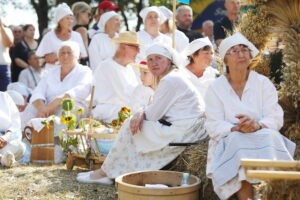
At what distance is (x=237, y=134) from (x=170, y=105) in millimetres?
1125

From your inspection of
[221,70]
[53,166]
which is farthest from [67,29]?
[221,70]

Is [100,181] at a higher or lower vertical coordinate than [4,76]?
lower

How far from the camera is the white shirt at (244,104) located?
14.9 ft

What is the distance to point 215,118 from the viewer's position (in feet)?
15.0

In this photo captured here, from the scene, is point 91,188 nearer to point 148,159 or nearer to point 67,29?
point 148,159

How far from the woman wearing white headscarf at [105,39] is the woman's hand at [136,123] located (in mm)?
3692

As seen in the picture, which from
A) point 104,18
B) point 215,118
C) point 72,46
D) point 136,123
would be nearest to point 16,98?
point 104,18

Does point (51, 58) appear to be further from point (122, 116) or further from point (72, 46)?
point (122, 116)

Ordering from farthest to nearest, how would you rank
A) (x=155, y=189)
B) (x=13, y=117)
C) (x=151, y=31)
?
(x=151, y=31), (x=13, y=117), (x=155, y=189)

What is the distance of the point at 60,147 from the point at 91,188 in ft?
5.78

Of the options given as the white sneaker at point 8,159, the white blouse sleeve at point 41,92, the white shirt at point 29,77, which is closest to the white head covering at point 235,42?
the white sneaker at point 8,159

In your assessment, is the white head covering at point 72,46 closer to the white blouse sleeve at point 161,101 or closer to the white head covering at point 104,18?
the white head covering at point 104,18

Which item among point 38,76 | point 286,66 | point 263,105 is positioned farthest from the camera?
point 38,76

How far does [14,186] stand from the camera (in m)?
5.44
